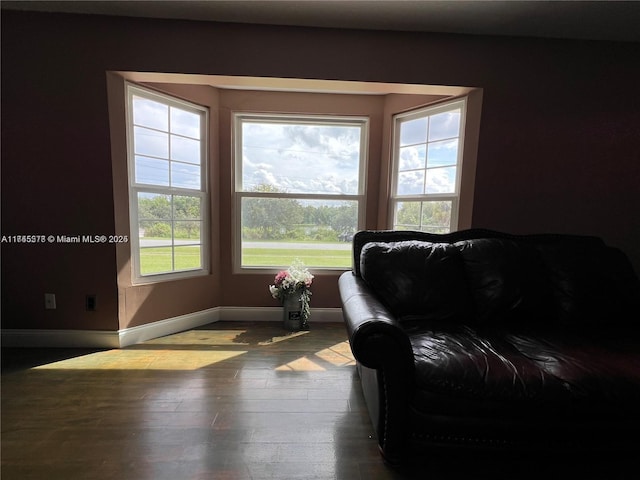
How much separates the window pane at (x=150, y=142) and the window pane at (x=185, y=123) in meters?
0.14

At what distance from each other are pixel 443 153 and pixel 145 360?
9.50 feet

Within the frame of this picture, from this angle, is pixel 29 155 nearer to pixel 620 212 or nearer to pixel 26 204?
pixel 26 204

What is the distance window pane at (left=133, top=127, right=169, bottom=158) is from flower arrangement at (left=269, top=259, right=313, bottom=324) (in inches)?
58.7

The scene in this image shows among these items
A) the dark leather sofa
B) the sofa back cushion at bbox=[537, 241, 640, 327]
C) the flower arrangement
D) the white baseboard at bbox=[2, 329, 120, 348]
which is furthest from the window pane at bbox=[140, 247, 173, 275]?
the sofa back cushion at bbox=[537, 241, 640, 327]

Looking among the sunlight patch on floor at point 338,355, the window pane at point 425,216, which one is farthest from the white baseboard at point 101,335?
the window pane at point 425,216

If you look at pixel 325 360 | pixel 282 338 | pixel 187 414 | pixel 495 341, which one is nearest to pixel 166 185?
pixel 282 338

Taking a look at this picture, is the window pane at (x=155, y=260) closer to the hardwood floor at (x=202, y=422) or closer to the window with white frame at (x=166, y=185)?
the window with white frame at (x=166, y=185)

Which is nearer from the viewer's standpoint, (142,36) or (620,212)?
(142,36)

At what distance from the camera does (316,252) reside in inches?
121

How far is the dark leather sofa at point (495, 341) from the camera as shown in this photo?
1.19m

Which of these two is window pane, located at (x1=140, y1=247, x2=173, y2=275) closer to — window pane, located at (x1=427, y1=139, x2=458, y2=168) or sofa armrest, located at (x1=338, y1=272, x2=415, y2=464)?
sofa armrest, located at (x1=338, y1=272, x2=415, y2=464)

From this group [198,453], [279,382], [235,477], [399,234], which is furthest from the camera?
[399,234]

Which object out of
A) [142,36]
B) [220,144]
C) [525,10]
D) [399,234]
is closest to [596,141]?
[525,10]

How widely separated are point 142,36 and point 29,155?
1.20 metres
